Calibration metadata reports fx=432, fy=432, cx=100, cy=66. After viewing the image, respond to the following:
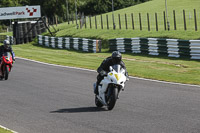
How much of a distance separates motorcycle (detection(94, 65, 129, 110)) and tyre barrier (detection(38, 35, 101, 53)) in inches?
845

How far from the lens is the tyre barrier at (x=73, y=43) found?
32875mm

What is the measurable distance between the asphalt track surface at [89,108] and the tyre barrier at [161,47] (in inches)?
312

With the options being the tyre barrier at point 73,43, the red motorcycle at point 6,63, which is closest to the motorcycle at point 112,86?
the red motorcycle at point 6,63

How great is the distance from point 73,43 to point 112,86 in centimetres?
2660

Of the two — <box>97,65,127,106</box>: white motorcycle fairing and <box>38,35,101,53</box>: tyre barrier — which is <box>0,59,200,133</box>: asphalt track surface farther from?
<box>38,35,101,53</box>: tyre barrier

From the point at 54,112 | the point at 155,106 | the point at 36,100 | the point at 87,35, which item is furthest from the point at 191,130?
the point at 87,35

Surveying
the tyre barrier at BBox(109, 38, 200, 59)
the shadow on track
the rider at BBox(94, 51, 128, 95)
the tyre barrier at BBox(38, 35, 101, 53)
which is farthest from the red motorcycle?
the tyre barrier at BBox(38, 35, 101, 53)

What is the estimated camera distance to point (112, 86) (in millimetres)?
10422

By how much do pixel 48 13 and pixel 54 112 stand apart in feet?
268

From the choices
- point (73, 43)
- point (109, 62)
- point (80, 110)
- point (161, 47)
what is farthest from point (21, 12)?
point (109, 62)

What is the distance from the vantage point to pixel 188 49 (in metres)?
24.4

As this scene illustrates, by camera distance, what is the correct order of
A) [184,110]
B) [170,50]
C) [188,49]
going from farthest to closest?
[170,50] < [188,49] < [184,110]

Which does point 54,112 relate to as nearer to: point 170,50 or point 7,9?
point 170,50

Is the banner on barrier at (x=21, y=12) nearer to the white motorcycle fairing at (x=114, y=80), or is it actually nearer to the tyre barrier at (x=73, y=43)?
the tyre barrier at (x=73, y=43)
